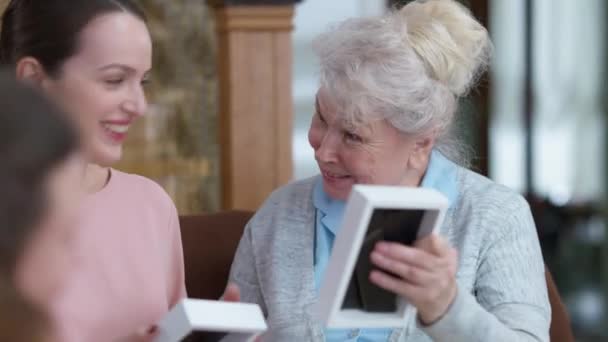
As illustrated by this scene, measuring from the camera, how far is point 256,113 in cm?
290

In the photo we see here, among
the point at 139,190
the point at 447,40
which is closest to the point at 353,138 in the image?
→ the point at 447,40

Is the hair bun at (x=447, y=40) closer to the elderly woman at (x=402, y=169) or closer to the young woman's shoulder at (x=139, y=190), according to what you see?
the elderly woman at (x=402, y=169)

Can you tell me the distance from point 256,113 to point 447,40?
38.6 inches

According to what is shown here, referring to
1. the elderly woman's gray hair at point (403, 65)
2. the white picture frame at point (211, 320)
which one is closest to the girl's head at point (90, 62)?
the white picture frame at point (211, 320)

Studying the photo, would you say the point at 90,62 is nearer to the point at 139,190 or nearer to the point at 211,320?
the point at 139,190

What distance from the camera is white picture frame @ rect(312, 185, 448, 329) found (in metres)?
1.40

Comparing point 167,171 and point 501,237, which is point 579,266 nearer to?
point 167,171

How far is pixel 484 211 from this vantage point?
2.00 m

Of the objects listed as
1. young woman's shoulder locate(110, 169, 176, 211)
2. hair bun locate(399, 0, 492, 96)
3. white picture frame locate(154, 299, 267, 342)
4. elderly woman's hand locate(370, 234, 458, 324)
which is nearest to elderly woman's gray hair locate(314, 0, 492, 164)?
hair bun locate(399, 0, 492, 96)

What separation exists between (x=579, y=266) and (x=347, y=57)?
13.0ft

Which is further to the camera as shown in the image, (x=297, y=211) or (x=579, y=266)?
(x=579, y=266)

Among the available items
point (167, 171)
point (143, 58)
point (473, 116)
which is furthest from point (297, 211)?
point (473, 116)

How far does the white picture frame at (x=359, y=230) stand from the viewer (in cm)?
140

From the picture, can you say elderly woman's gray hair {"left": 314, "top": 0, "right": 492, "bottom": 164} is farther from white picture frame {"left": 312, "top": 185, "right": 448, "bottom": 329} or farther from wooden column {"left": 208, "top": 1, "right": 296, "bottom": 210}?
wooden column {"left": 208, "top": 1, "right": 296, "bottom": 210}
